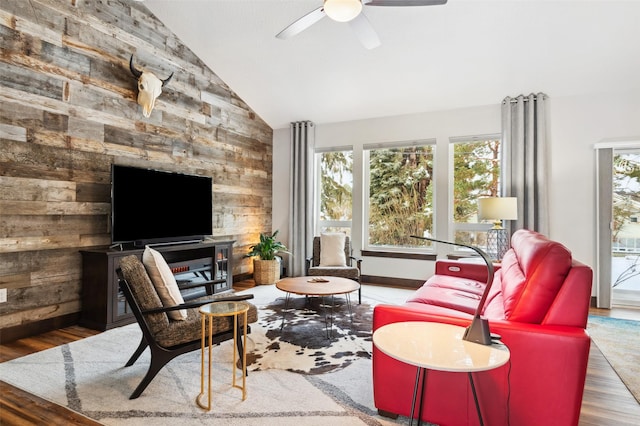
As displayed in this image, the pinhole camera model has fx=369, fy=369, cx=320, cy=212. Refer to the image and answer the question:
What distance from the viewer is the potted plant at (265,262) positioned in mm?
5562

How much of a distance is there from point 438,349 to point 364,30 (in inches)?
104

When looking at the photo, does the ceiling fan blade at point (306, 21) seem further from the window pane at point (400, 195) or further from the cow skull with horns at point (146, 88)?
the window pane at point (400, 195)

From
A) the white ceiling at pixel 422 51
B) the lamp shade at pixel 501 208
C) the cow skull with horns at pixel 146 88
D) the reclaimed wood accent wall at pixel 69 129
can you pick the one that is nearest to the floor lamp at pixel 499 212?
the lamp shade at pixel 501 208

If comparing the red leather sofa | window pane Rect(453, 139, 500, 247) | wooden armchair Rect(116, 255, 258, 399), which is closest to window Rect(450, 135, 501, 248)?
window pane Rect(453, 139, 500, 247)

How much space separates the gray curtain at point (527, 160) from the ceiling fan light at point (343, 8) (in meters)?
3.07

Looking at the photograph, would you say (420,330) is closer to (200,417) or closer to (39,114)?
(200,417)

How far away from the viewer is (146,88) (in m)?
4.08

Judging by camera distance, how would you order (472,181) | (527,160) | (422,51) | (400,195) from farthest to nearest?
(400,195)
(472,181)
(527,160)
(422,51)

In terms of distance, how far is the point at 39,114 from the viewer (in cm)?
331

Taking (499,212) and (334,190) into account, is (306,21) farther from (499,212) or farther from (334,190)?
(334,190)

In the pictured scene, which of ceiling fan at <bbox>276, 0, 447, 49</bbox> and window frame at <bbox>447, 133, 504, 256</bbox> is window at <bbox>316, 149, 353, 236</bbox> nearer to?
window frame at <bbox>447, 133, 504, 256</bbox>

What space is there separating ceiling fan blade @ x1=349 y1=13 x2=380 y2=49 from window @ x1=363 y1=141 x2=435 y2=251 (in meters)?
2.47

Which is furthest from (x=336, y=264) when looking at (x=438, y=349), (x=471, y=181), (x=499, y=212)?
(x=438, y=349)

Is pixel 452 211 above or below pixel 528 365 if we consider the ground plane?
above
